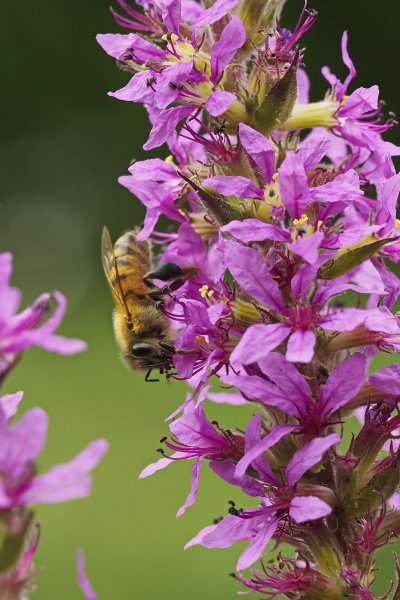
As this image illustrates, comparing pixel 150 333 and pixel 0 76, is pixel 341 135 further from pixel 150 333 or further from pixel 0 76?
pixel 0 76

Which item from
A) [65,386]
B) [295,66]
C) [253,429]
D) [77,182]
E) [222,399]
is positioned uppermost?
[295,66]

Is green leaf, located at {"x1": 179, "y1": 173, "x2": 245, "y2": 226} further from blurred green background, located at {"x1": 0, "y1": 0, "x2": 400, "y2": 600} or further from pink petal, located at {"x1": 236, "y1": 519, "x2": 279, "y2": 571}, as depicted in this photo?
blurred green background, located at {"x1": 0, "y1": 0, "x2": 400, "y2": 600}

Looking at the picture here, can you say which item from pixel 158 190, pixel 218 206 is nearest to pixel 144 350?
pixel 158 190

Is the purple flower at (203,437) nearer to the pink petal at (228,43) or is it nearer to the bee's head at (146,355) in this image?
the bee's head at (146,355)

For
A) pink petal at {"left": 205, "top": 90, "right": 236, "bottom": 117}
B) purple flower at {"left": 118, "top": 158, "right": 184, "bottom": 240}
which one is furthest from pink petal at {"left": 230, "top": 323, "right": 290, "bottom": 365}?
purple flower at {"left": 118, "top": 158, "right": 184, "bottom": 240}

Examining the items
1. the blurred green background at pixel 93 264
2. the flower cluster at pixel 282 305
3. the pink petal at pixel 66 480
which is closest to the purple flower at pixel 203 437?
the flower cluster at pixel 282 305

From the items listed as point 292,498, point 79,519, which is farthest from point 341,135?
point 79,519

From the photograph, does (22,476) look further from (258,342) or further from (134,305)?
(134,305)
